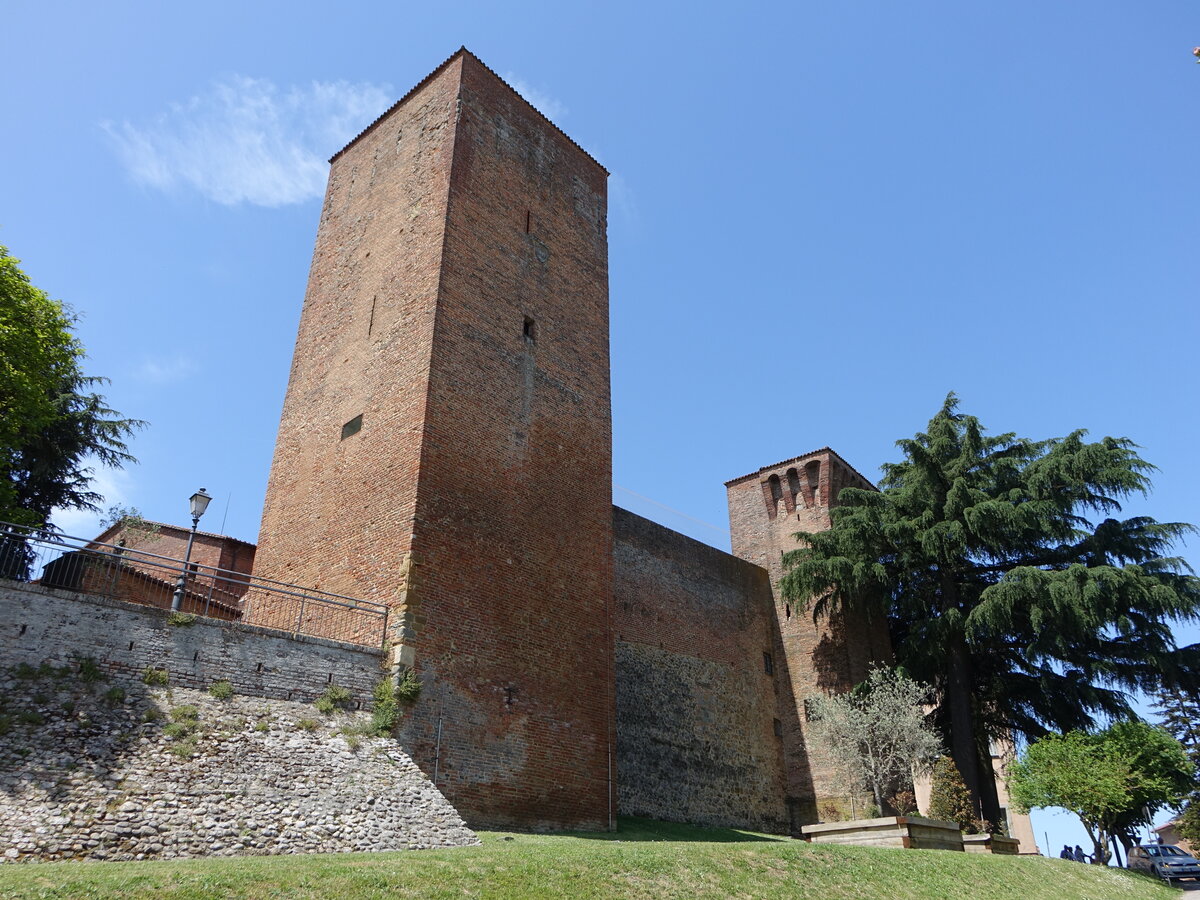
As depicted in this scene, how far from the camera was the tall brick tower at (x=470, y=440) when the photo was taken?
1333 centimetres

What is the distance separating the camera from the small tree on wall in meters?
20.0

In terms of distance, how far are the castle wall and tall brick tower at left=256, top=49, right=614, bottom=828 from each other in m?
4.18

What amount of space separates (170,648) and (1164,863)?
24.9 m

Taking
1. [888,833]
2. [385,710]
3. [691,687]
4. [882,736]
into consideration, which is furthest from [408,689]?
[882,736]

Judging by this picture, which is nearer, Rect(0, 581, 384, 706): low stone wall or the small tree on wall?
Rect(0, 581, 384, 706): low stone wall

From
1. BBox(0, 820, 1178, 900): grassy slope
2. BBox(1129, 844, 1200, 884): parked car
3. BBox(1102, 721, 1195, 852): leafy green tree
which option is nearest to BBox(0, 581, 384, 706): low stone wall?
BBox(0, 820, 1178, 900): grassy slope

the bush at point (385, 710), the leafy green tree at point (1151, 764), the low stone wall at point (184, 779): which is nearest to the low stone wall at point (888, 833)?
the leafy green tree at point (1151, 764)

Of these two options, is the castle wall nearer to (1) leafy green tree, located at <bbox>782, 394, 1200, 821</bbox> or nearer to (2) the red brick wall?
(1) leafy green tree, located at <bbox>782, 394, 1200, 821</bbox>

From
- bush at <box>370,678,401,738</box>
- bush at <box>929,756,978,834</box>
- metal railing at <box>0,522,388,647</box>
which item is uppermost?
metal railing at <box>0,522,388,647</box>

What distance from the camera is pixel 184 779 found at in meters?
9.21

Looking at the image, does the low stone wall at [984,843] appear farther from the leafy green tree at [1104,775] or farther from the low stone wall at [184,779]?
the low stone wall at [184,779]

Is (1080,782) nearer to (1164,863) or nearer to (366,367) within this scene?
(1164,863)

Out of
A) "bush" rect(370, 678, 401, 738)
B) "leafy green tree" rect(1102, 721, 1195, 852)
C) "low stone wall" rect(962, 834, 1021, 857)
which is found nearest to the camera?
"bush" rect(370, 678, 401, 738)

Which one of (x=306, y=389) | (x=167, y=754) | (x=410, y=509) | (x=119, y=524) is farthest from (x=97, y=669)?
(x=119, y=524)
